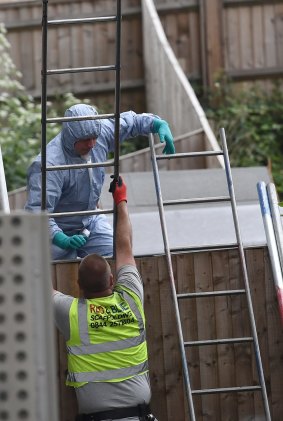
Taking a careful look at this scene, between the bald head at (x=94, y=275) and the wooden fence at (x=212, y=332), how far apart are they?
97cm

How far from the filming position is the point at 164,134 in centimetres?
741

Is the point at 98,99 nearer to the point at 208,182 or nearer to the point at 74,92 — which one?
the point at 74,92

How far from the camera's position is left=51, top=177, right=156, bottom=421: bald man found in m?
6.39

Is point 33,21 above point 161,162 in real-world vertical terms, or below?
above

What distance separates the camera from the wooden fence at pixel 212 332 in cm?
736

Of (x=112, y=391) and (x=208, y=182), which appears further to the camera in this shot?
(x=208, y=182)

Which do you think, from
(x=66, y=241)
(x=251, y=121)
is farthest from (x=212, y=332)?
(x=251, y=121)

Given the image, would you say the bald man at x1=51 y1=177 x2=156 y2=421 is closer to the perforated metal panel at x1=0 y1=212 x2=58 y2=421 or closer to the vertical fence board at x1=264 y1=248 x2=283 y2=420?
the vertical fence board at x1=264 y1=248 x2=283 y2=420

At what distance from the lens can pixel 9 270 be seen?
3643mm

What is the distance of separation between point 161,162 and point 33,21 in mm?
4014

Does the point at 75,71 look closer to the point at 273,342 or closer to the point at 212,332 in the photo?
the point at 212,332

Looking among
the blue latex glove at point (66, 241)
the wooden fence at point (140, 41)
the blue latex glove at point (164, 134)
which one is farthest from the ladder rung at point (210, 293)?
the wooden fence at point (140, 41)

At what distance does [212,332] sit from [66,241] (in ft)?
3.39

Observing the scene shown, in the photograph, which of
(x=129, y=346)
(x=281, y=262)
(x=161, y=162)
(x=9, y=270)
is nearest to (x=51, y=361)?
(x=9, y=270)
